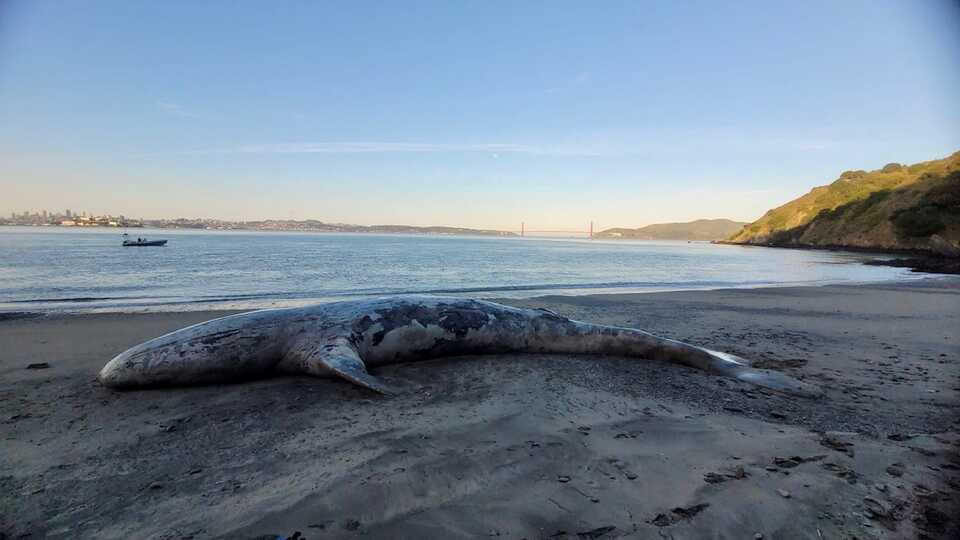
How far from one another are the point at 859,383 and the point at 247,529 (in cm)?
605

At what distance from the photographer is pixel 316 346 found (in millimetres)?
5410

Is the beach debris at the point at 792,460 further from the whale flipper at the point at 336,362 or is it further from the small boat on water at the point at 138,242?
the small boat on water at the point at 138,242

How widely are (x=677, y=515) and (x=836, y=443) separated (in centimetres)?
184

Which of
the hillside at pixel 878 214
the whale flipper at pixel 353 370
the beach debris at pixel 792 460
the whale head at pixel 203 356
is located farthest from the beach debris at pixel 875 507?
the hillside at pixel 878 214

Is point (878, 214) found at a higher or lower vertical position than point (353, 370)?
higher

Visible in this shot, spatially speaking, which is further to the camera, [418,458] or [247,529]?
[418,458]

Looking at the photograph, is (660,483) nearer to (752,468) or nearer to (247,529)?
(752,468)

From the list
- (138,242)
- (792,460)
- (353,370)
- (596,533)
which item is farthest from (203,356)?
(138,242)

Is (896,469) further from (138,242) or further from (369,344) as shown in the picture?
(138,242)

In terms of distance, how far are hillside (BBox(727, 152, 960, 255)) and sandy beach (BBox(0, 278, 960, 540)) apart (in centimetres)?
4472

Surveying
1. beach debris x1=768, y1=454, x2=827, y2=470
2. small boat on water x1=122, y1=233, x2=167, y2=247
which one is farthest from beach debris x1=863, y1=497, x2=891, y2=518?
small boat on water x1=122, y1=233, x2=167, y2=247

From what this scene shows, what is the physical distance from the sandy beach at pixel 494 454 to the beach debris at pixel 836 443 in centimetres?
2

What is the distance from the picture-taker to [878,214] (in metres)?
63.7

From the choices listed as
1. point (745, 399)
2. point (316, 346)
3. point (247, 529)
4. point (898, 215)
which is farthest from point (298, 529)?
point (898, 215)
